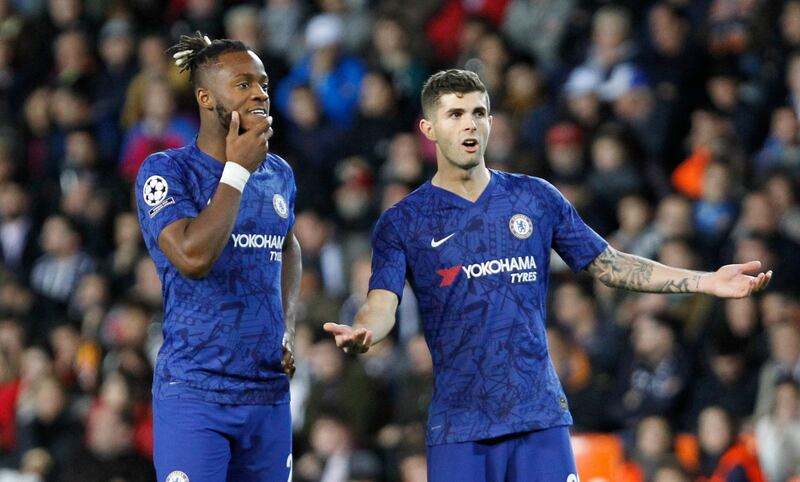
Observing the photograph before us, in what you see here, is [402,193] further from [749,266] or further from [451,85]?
[749,266]

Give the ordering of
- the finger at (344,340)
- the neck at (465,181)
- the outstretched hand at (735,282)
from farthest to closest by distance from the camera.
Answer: the neck at (465,181), the outstretched hand at (735,282), the finger at (344,340)

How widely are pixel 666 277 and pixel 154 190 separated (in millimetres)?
2110

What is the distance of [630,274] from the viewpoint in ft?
21.4

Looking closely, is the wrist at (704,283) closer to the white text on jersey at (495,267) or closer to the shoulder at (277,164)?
the white text on jersey at (495,267)

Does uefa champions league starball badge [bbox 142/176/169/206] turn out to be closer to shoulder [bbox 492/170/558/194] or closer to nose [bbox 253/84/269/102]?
nose [bbox 253/84/269/102]

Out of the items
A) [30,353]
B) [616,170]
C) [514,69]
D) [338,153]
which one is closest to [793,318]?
[616,170]

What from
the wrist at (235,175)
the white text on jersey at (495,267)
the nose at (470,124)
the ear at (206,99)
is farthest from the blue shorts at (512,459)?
the ear at (206,99)

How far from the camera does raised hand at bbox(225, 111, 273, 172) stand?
19.2 ft

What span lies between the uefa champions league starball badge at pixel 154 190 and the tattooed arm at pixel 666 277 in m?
1.83

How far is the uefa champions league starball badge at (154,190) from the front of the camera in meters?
5.96

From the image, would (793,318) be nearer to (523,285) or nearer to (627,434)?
(627,434)

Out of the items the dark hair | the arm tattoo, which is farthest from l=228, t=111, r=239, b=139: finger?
the arm tattoo

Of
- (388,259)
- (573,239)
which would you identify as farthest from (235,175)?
(573,239)

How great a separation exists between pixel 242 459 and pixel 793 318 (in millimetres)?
5377
